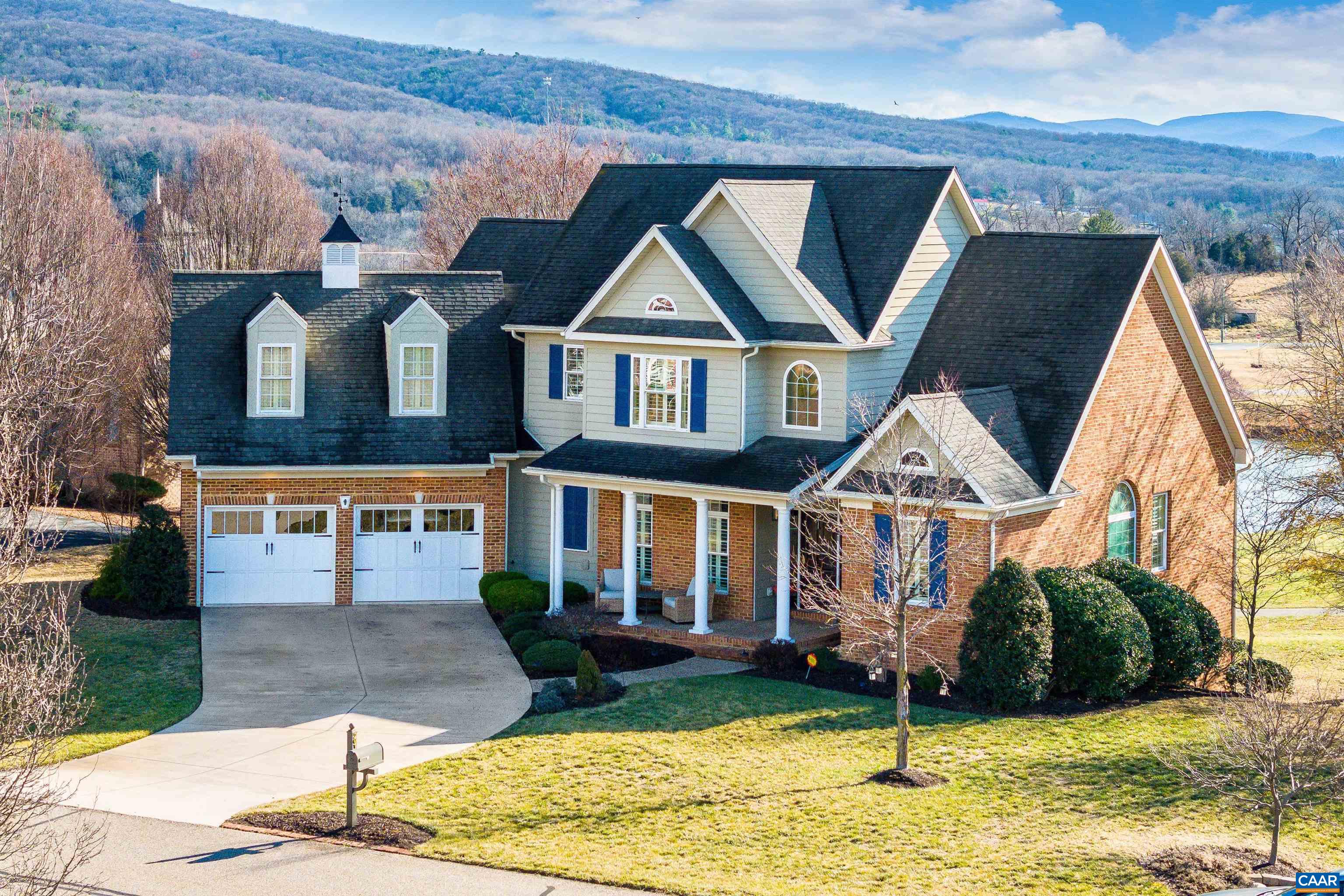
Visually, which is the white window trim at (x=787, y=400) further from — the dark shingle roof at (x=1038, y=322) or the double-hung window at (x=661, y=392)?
the dark shingle roof at (x=1038, y=322)

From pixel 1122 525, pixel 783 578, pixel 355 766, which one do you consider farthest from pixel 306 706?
pixel 1122 525

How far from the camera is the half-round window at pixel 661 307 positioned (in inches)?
1276

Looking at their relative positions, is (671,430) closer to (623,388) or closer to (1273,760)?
(623,388)

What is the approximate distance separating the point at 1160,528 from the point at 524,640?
13193 millimetres

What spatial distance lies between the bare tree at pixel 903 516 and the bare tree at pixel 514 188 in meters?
43.4

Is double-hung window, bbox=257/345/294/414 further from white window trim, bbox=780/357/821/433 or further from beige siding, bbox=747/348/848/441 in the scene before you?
white window trim, bbox=780/357/821/433

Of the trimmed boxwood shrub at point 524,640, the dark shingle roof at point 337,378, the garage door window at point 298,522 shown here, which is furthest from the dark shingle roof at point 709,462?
the garage door window at point 298,522

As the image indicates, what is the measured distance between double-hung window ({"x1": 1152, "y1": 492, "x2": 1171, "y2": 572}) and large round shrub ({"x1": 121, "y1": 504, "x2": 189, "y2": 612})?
2014cm

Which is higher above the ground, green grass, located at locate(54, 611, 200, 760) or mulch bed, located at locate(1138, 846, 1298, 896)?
green grass, located at locate(54, 611, 200, 760)

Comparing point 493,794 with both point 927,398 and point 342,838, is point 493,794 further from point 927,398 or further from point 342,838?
point 927,398

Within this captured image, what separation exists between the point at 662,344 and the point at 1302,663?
14427 mm

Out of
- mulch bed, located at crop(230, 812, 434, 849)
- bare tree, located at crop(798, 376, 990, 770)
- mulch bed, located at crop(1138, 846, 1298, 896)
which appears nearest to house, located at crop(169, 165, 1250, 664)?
bare tree, located at crop(798, 376, 990, 770)

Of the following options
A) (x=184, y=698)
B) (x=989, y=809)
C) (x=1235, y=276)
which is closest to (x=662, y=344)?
(x=184, y=698)

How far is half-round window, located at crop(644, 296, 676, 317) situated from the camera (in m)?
32.4
